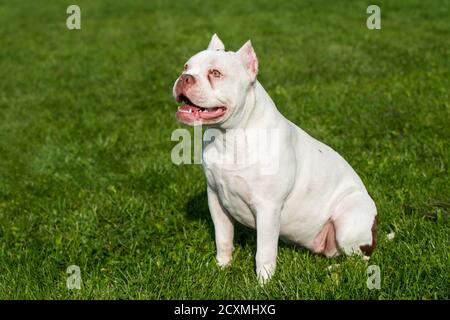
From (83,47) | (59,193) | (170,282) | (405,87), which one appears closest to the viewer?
(170,282)

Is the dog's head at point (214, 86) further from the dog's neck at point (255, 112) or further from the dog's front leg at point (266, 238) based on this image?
the dog's front leg at point (266, 238)

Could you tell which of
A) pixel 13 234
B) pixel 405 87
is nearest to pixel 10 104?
pixel 13 234

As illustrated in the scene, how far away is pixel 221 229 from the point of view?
457 cm

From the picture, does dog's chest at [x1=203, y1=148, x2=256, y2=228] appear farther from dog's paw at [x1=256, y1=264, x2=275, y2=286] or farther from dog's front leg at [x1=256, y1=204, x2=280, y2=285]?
dog's paw at [x1=256, y1=264, x2=275, y2=286]

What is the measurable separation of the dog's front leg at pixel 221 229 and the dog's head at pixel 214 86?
0.76m

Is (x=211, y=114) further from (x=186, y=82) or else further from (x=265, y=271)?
(x=265, y=271)

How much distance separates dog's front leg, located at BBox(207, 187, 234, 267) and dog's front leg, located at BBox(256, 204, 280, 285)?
1.43ft

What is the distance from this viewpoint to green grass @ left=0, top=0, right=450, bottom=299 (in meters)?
4.28

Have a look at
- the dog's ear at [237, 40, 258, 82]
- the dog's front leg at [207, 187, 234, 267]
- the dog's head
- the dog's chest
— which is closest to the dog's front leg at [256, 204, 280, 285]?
the dog's chest

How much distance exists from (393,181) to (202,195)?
1.82 metres

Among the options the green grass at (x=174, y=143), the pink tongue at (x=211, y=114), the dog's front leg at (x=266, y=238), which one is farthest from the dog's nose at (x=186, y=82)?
the green grass at (x=174, y=143)
